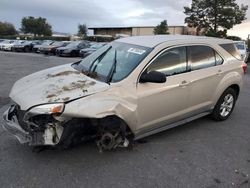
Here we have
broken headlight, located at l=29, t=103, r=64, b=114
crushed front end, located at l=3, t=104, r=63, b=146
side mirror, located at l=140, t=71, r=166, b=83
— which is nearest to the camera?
broken headlight, located at l=29, t=103, r=64, b=114

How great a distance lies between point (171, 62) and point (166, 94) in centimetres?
56

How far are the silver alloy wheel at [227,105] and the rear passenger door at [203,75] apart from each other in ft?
1.85

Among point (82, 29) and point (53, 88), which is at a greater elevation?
point (82, 29)

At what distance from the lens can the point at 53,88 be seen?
12.3 ft

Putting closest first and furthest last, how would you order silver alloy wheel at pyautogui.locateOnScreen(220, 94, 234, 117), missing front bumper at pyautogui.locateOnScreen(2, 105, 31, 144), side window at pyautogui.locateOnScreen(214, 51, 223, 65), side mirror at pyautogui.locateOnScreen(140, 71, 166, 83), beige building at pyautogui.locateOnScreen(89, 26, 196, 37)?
missing front bumper at pyautogui.locateOnScreen(2, 105, 31, 144) → side mirror at pyautogui.locateOnScreen(140, 71, 166, 83) → side window at pyautogui.locateOnScreen(214, 51, 223, 65) → silver alloy wheel at pyautogui.locateOnScreen(220, 94, 234, 117) → beige building at pyautogui.locateOnScreen(89, 26, 196, 37)

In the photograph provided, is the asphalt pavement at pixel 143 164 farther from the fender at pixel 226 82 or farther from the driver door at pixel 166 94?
the fender at pixel 226 82

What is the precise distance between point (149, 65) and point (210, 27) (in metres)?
49.4

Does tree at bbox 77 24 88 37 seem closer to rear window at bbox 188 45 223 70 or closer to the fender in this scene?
the fender

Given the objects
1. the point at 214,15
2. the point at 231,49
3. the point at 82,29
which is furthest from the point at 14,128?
the point at 82,29

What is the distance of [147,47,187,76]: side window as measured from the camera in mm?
4309

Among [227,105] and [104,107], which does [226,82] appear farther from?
[104,107]

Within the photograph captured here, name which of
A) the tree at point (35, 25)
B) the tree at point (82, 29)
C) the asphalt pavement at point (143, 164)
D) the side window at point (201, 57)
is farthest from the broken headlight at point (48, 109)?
the tree at point (35, 25)

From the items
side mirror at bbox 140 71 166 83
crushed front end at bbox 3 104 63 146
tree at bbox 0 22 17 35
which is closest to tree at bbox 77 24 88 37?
tree at bbox 0 22 17 35

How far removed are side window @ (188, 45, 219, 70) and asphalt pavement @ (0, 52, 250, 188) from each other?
1.24m
